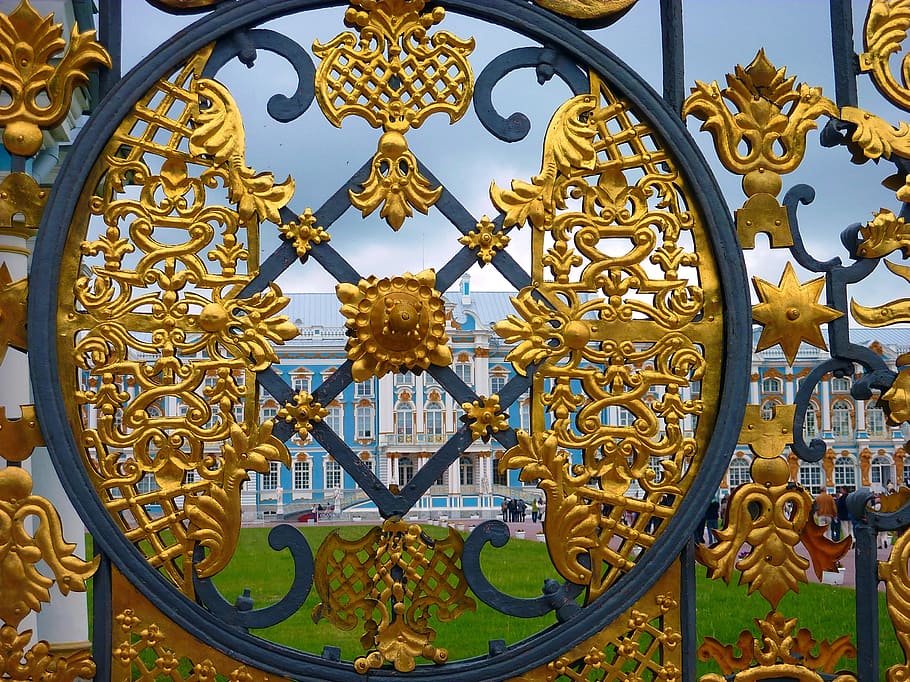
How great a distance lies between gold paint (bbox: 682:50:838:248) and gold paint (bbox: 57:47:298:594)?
1272 mm

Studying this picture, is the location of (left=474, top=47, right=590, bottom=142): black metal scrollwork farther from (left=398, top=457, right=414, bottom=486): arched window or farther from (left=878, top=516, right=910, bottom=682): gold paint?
(left=398, top=457, right=414, bottom=486): arched window

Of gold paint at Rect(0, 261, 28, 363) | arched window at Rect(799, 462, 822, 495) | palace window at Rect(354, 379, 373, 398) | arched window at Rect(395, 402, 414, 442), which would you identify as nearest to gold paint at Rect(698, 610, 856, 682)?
gold paint at Rect(0, 261, 28, 363)

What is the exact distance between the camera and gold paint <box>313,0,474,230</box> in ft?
9.14

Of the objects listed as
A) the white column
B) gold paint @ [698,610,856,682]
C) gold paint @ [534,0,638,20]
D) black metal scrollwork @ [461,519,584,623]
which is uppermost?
gold paint @ [534,0,638,20]

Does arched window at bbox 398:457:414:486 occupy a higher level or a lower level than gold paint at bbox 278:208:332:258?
lower

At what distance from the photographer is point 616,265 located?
2814 millimetres

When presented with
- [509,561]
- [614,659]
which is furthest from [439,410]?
[614,659]

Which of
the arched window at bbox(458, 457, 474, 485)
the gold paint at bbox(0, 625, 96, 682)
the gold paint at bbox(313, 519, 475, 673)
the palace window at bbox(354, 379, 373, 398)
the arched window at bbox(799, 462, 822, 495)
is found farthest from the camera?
the arched window at bbox(458, 457, 474, 485)

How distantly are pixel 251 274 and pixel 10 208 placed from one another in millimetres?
665

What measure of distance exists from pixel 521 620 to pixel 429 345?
245 inches

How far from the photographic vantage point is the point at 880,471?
1666 centimetres

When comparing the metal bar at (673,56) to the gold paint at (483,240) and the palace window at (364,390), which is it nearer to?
the gold paint at (483,240)

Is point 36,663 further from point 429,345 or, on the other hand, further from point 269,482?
point 269,482

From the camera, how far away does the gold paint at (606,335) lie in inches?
109
